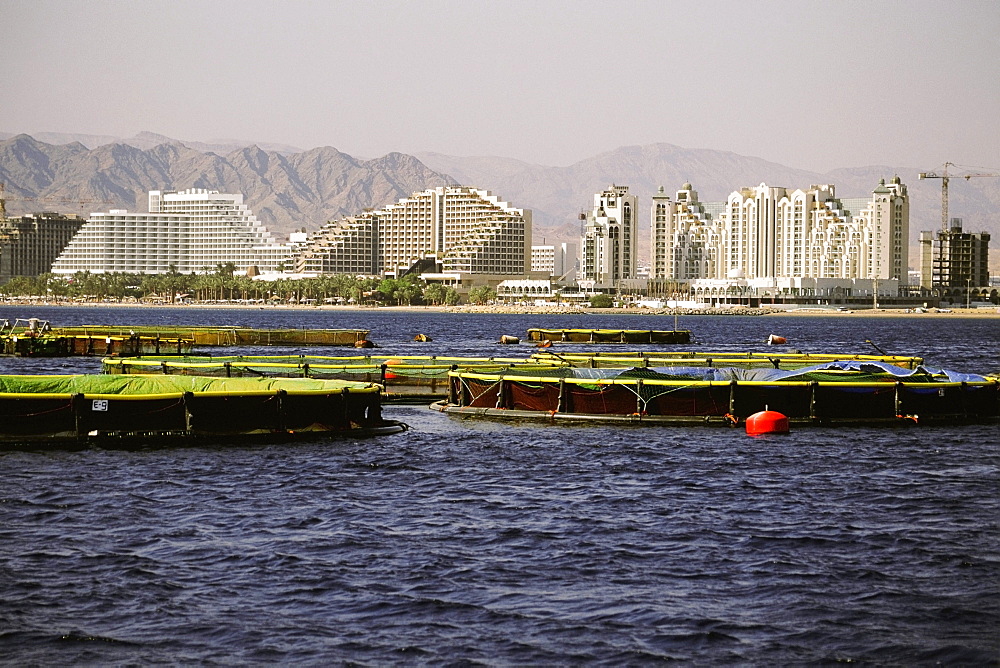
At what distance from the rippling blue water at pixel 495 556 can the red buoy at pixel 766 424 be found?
4.59 meters

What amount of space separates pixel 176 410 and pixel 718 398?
20417 millimetres

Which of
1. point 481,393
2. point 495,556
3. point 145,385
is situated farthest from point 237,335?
point 495,556

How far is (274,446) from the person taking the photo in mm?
39906

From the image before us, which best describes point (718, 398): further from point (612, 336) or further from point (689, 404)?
point (612, 336)

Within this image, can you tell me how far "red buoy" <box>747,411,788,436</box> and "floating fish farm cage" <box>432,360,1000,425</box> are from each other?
168 centimetres

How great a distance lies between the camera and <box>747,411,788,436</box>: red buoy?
1796 inches

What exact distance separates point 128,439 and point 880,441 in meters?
25.6

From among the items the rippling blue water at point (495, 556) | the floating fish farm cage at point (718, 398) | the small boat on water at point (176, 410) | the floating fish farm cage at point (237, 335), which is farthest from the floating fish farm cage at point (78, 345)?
the rippling blue water at point (495, 556)

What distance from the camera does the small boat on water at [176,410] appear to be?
38.2 metres

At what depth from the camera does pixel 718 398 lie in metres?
48.0

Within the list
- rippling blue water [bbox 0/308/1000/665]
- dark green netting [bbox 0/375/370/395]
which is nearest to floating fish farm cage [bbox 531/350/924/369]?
dark green netting [bbox 0/375/370/395]

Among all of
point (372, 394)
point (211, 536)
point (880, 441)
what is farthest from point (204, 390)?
point (880, 441)

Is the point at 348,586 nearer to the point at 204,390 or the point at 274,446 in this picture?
the point at 274,446

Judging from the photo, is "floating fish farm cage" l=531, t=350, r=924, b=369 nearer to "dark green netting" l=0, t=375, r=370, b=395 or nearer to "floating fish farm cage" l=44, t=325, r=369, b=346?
"dark green netting" l=0, t=375, r=370, b=395
